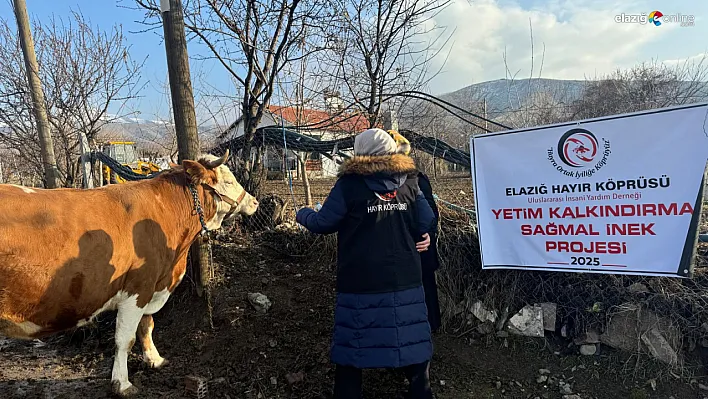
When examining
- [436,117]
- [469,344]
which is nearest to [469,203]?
[436,117]

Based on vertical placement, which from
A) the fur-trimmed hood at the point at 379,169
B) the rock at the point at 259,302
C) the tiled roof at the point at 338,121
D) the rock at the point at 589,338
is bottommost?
the rock at the point at 589,338

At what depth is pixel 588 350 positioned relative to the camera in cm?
355

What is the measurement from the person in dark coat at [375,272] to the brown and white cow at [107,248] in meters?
1.51

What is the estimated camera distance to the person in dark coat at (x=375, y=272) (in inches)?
106

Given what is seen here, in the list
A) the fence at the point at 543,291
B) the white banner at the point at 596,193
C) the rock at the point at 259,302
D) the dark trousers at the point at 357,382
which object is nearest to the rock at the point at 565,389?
the fence at the point at 543,291

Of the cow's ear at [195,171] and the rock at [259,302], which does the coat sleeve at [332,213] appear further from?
the rock at [259,302]

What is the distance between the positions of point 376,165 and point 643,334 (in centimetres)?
260

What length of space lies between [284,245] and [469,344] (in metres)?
2.59

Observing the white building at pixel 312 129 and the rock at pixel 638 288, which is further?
the white building at pixel 312 129

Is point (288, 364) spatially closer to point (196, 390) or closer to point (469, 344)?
point (196, 390)

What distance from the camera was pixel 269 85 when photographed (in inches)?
224

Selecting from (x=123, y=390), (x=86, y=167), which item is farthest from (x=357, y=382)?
(x=86, y=167)

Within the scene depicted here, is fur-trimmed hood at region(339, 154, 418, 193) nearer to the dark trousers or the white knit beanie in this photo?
the white knit beanie

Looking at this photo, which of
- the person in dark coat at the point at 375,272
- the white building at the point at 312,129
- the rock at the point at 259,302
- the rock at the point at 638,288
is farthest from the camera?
the white building at the point at 312,129
